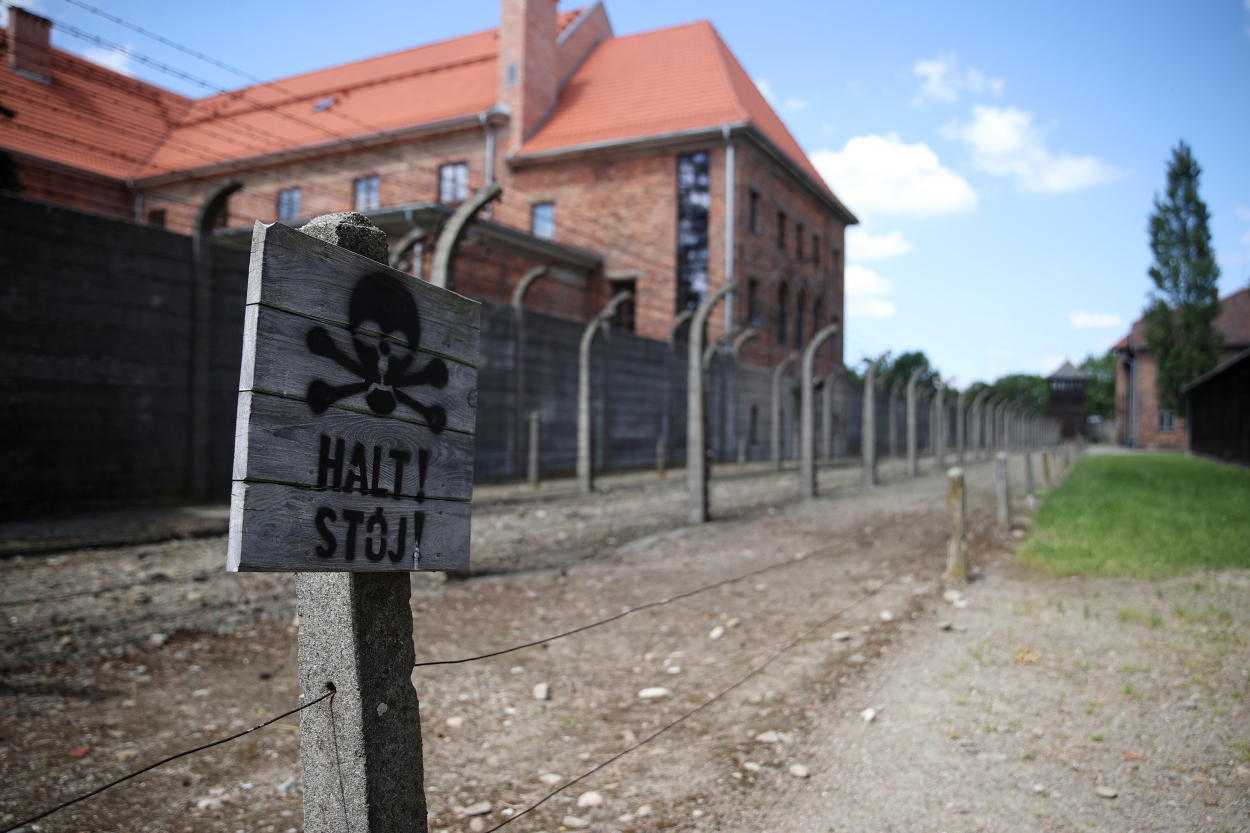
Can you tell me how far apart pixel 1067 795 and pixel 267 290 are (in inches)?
123

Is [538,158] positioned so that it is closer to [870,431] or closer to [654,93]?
[654,93]

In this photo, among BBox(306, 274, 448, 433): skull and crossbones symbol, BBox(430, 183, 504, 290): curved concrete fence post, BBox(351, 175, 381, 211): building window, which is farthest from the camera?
BBox(351, 175, 381, 211): building window

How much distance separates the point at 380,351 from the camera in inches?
67.7

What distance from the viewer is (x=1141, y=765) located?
3.14 m

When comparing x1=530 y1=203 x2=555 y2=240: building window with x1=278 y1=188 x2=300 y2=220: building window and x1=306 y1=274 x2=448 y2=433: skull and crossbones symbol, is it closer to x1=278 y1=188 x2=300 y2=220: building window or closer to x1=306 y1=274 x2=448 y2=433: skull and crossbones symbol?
x1=278 y1=188 x2=300 y2=220: building window

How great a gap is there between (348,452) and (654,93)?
28351 millimetres

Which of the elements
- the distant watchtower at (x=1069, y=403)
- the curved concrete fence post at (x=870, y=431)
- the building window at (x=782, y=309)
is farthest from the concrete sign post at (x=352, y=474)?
the distant watchtower at (x=1069, y=403)

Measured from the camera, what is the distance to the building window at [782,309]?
97.9 ft

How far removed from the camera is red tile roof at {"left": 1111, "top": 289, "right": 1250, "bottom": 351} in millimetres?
52781

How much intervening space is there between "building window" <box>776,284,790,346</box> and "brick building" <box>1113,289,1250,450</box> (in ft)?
118

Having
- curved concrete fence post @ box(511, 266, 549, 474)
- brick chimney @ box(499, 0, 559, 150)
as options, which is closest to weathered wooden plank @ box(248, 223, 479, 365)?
curved concrete fence post @ box(511, 266, 549, 474)

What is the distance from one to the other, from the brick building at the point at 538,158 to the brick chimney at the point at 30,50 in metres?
0.08

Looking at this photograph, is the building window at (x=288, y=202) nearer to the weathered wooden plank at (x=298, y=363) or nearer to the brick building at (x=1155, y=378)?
the weathered wooden plank at (x=298, y=363)

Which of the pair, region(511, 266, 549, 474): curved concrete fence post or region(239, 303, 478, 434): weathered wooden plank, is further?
region(511, 266, 549, 474): curved concrete fence post
